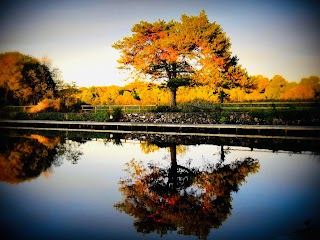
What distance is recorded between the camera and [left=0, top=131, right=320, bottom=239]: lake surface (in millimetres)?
6324

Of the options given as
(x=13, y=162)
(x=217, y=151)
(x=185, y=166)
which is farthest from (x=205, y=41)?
(x=13, y=162)

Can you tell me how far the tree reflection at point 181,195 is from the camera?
660 centimetres

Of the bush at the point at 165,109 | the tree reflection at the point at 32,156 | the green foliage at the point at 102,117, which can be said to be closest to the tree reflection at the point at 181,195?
the tree reflection at the point at 32,156

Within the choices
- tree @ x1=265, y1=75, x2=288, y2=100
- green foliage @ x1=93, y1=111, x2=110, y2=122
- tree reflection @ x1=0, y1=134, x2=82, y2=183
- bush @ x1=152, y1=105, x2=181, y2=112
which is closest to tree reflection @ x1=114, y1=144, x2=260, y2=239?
tree reflection @ x1=0, y1=134, x2=82, y2=183

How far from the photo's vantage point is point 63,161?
13.4 m

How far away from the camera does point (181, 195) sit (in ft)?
27.5

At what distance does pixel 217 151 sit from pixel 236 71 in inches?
514

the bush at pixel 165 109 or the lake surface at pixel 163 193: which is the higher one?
the bush at pixel 165 109

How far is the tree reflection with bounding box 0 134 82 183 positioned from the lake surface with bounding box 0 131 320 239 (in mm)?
38

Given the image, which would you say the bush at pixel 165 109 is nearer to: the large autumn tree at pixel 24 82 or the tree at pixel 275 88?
the large autumn tree at pixel 24 82

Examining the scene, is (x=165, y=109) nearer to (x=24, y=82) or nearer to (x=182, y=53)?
(x=182, y=53)

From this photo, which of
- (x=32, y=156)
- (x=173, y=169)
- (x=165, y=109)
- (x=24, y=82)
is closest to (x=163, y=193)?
(x=173, y=169)

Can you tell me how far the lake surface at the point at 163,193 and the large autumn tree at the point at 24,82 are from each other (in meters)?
22.0

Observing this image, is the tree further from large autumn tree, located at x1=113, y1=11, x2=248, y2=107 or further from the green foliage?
the green foliage
